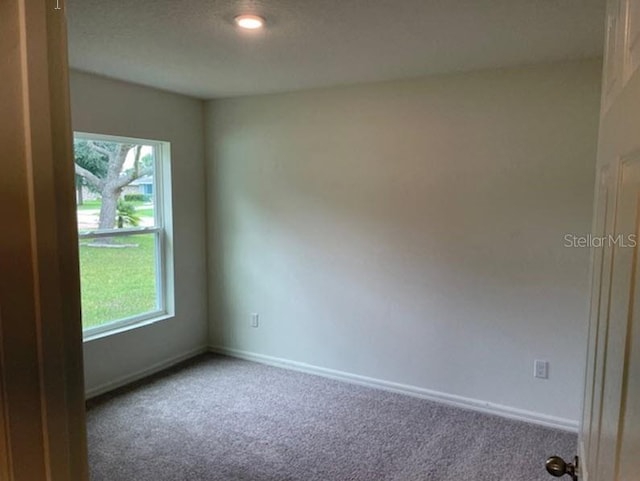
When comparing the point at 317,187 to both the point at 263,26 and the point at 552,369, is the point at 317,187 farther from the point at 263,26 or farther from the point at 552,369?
the point at 552,369

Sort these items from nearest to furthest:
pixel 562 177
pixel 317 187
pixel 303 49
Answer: pixel 303 49 < pixel 562 177 < pixel 317 187

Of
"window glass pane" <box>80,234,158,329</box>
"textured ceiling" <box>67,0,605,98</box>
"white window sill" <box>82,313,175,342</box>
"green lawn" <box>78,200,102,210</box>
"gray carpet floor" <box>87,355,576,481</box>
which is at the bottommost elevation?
"gray carpet floor" <box>87,355,576,481</box>

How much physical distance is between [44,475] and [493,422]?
3197mm

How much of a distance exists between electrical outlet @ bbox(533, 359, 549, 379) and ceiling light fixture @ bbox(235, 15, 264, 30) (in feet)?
9.00

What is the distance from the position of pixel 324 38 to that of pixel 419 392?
2622mm

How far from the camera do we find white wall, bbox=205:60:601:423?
121 inches

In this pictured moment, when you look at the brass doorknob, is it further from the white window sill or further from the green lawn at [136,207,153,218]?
the green lawn at [136,207,153,218]

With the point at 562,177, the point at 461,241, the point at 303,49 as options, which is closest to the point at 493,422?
the point at 461,241

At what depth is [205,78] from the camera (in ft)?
11.4

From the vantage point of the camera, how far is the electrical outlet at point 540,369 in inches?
Answer: 125

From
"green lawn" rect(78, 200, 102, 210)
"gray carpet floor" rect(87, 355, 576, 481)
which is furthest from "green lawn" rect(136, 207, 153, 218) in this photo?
"gray carpet floor" rect(87, 355, 576, 481)

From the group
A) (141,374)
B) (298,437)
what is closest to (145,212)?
(141,374)

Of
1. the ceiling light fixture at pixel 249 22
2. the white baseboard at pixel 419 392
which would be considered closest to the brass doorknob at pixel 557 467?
the ceiling light fixture at pixel 249 22

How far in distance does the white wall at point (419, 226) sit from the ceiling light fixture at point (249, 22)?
1.47m
